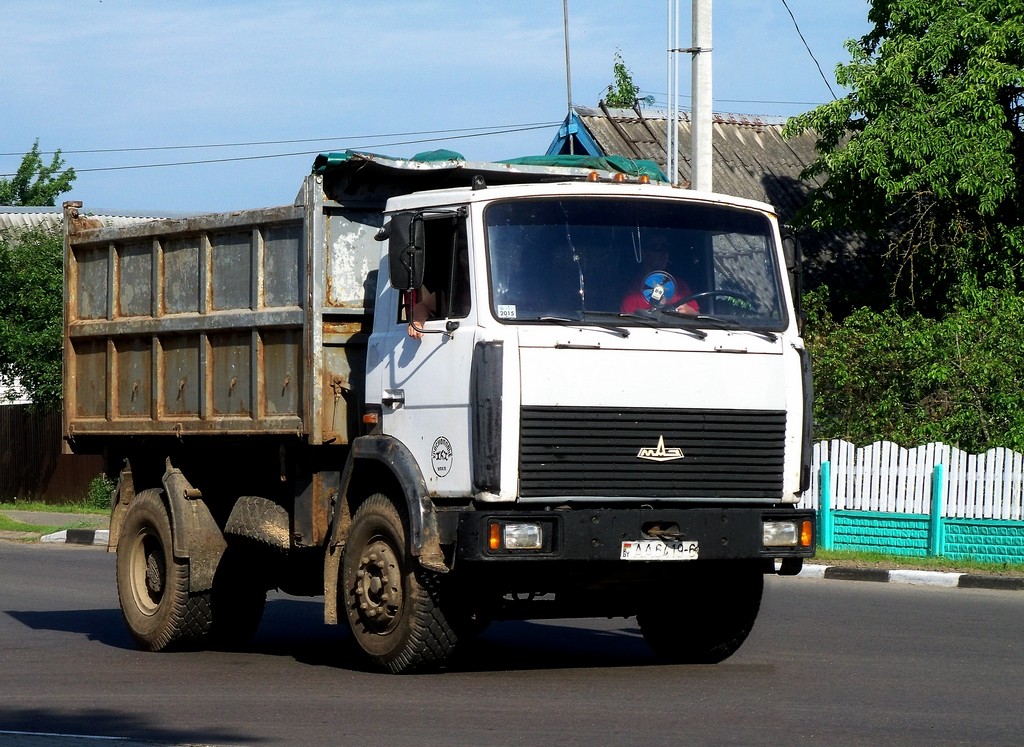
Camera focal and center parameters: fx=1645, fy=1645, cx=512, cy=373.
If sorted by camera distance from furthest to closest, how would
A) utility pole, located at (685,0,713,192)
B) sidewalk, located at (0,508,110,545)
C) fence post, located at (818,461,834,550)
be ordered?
sidewalk, located at (0,508,110,545) < fence post, located at (818,461,834,550) < utility pole, located at (685,0,713,192)

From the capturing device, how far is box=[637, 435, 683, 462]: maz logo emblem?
8.41m

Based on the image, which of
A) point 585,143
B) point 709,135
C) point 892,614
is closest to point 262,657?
point 892,614

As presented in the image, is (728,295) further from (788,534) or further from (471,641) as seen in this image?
(471,641)

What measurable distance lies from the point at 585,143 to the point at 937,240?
24.0 ft

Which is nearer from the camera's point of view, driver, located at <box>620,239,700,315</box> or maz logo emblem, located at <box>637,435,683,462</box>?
maz logo emblem, located at <box>637,435,683,462</box>

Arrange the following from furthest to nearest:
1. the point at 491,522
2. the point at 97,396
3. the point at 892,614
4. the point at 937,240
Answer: the point at 937,240 → the point at 892,614 → the point at 97,396 → the point at 491,522

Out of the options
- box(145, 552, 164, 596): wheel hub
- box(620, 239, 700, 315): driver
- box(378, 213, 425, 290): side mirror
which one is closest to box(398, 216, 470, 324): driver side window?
box(378, 213, 425, 290): side mirror

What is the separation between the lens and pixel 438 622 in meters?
8.58

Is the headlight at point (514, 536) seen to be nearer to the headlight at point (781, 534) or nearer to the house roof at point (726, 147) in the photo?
the headlight at point (781, 534)

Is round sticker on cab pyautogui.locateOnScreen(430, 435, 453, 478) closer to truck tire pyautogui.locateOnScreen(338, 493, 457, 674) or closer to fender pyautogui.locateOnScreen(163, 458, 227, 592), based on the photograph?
truck tire pyautogui.locateOnScreen(338, 493, 457, 674)

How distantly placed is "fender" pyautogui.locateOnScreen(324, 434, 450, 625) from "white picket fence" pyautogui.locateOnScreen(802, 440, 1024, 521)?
8820mm

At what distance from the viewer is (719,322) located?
8742mm

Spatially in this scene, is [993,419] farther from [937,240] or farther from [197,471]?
[197,471]

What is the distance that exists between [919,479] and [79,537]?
36.6 ft
